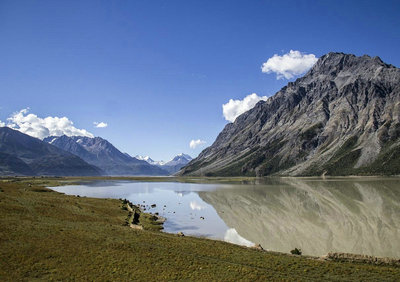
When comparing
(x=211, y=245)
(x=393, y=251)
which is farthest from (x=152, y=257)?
(x=393, y=251)

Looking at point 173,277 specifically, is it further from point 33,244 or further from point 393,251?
point 393,251

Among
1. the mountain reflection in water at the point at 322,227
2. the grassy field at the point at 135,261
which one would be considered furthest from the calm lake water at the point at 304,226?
the grassy field at the point at 135,261

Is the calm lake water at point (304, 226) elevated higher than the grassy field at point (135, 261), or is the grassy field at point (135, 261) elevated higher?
the grassy field at point (135, 261)

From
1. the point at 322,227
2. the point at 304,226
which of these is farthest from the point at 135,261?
the point at 322,227

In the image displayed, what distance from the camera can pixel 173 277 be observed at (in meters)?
25.5

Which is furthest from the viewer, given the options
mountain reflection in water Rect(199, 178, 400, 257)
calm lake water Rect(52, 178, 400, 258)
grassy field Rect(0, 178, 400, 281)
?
calm lake water Rect(52, 178, 400, 258)

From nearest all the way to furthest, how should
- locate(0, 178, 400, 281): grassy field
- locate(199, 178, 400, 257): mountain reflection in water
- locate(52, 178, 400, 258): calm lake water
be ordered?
locate(0, 178, 400, 281): grassy field < locate(199, 178, 400, 257): mountain reflection in water < locate(52, 178, 400, 258): calm lake water

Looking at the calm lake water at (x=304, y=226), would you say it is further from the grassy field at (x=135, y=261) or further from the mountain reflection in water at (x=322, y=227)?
the grassy field at (x=135, y=261)

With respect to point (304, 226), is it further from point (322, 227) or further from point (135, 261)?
point (135, 261)

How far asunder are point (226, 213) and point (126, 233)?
147 feet

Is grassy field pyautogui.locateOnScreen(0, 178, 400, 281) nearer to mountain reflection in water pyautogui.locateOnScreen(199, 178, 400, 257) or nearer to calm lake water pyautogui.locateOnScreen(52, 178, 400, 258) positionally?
calm lake water pyautogui.locateOnScreen(52, 178, 400, 258)

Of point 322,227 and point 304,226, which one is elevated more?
point 322,227

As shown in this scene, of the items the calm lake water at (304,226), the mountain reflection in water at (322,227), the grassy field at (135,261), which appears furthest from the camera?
the calm lake water at (304,226)

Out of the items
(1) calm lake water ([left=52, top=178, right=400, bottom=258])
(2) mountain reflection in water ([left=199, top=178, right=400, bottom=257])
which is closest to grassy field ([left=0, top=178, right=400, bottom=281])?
(1) calm lake water ([left=52, top=178, right=400, bottom=258])
